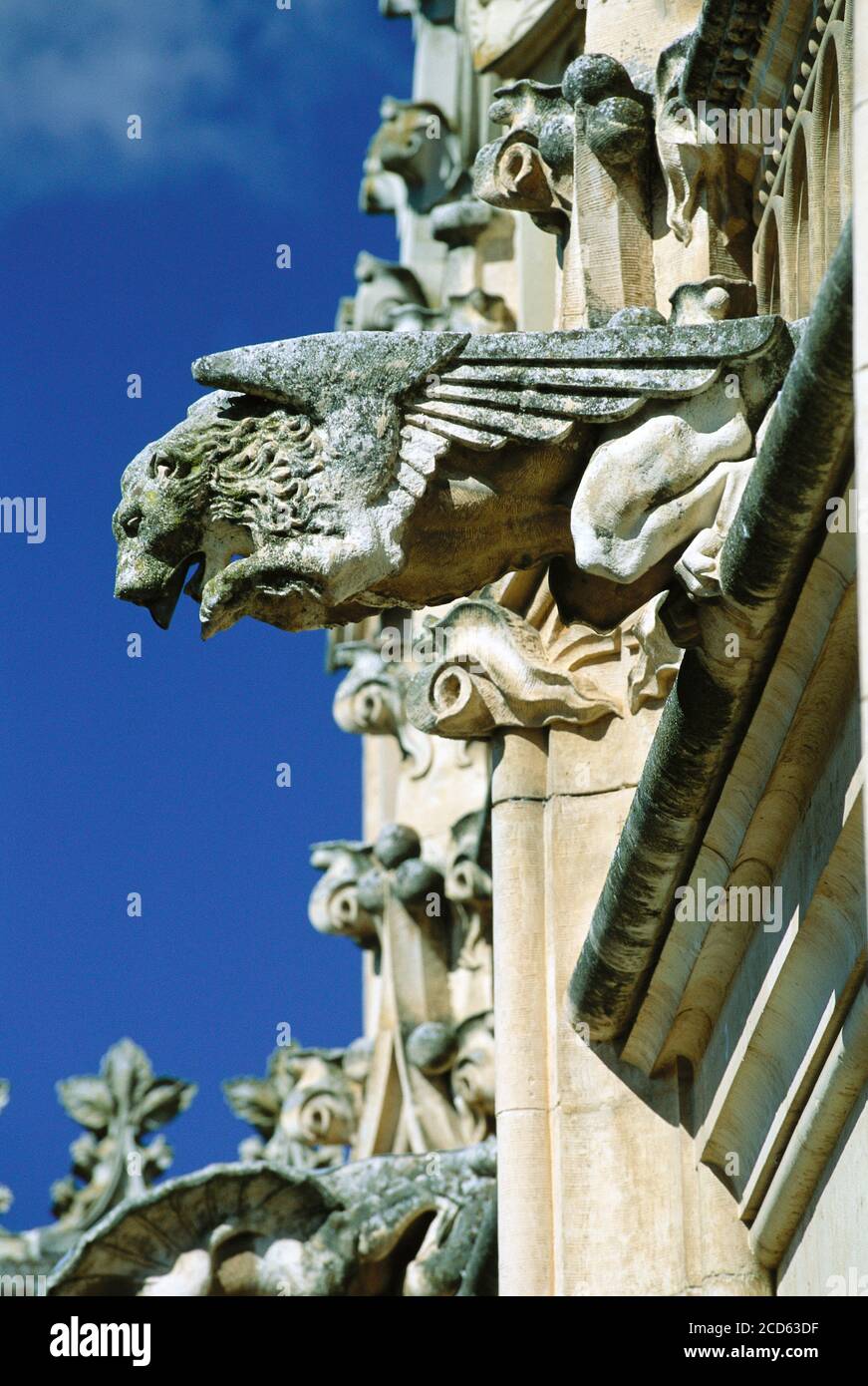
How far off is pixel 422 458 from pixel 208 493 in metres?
0.40

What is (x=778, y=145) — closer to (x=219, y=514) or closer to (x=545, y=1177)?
(x=219, y=514)

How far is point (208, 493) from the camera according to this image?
18.8ft

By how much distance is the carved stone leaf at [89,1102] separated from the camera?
16.6 metres

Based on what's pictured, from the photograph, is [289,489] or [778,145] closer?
[289,489]

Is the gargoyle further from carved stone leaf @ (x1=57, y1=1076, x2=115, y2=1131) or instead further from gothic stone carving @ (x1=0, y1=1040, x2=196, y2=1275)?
carved stone leaf @ (x1=57, y1=1076, x2=115, y2=1131)

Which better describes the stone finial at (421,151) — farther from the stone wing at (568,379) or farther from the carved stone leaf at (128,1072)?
the stone wing at (568,379)

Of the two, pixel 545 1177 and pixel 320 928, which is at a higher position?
pixel 320 928

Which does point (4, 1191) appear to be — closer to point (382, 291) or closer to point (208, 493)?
point (382, 291)

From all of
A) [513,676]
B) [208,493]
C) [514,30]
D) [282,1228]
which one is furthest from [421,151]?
[208,493]
